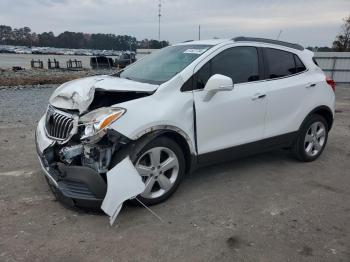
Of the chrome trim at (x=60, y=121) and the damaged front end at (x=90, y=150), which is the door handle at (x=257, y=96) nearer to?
the damaged front end at (x=90, y=150)

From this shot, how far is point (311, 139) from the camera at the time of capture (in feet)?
19.3

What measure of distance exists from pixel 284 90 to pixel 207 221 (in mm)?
2323

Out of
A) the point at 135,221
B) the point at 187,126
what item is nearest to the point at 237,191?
the point at 187,126

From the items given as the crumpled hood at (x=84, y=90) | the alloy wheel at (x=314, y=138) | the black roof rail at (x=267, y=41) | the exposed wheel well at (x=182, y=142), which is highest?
the black roof rail at (x=267, y=41)

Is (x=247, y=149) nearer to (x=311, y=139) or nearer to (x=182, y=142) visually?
(x=182, y=142)

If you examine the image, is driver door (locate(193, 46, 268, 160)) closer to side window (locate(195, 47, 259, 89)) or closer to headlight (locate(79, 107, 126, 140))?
side window (locate(195, 47, 259, 89))

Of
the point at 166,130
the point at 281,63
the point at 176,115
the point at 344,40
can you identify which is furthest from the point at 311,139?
the point at 344,40

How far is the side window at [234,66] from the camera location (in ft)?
14.9

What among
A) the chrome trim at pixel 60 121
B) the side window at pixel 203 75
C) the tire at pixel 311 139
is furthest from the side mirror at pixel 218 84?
the tire at pixel 311 139

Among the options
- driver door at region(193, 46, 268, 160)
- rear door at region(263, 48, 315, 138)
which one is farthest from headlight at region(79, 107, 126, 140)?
rear door at region(263, 48, 315, 138)

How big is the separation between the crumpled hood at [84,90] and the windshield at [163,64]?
25cm

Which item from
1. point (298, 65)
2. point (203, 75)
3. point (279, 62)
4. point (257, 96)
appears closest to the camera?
point (203, 75)

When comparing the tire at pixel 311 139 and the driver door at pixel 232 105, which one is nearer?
the driver door at pixel 232 105

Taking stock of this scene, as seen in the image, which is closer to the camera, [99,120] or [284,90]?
[99,120]
